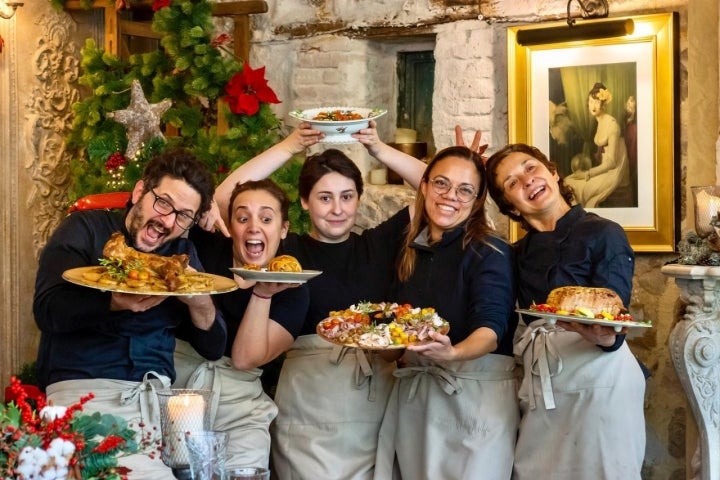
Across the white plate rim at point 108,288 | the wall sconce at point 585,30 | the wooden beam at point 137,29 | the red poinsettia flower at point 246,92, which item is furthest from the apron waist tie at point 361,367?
the wooden beam at point 137,29

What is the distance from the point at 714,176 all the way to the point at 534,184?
1065 millimetres

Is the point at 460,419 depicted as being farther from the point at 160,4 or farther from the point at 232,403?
the point at 160,4

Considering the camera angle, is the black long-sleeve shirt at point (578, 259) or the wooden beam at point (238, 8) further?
the wooden beam at point (238, 8)

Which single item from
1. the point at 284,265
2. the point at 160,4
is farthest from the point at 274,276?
the point at 160,4

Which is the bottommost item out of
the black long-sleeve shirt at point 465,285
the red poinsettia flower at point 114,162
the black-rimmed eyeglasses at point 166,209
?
the black long-sleeve shirt at point 465,285

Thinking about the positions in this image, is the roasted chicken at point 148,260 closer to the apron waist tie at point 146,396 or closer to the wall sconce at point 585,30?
the apron waist tie at point 146,396

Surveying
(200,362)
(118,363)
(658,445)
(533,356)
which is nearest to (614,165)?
(658,445)

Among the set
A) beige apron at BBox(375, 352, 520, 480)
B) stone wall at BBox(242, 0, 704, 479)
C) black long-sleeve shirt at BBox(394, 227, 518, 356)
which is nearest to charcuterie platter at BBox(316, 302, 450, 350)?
black long-sleeve shirt at BBox(394, 227, 518, 356)

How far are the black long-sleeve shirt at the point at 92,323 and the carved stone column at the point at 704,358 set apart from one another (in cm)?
149

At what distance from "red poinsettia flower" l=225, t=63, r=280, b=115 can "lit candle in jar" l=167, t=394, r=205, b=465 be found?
7.91 ft

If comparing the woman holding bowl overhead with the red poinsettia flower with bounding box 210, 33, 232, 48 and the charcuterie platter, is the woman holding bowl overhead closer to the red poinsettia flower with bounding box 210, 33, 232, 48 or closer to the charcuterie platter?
the charcuterie platter

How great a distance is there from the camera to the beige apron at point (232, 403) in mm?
3199

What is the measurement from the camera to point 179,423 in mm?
2133

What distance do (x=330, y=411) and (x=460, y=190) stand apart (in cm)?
78
